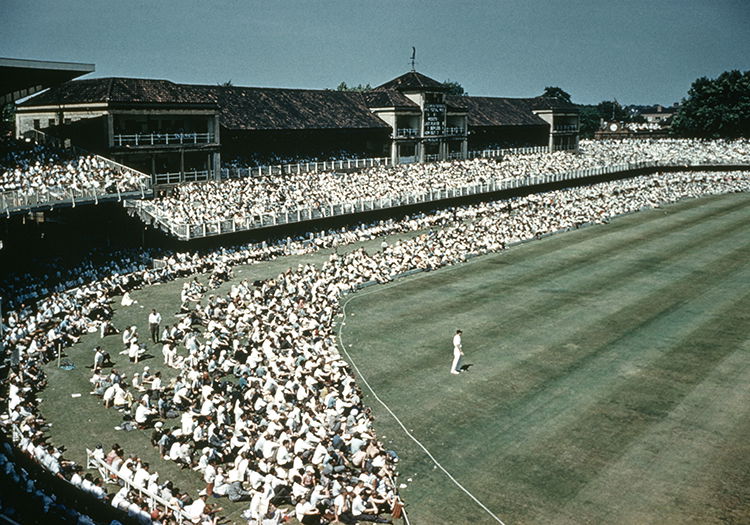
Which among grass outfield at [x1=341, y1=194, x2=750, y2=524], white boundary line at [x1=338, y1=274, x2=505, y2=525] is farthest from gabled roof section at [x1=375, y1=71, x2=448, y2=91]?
white boundary line at [x1=338, y1=274, x2=505, y2=525]

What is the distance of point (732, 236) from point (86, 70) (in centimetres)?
4498

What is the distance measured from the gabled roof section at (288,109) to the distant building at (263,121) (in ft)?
0.39

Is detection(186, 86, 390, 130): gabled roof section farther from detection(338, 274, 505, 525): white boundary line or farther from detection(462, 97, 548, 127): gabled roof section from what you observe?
detection(338, 274, 505, 525): white boundary line

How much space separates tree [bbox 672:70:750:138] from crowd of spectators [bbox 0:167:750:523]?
83156 millimetres

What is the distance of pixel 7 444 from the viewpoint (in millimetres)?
17172

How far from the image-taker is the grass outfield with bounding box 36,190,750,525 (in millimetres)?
16953

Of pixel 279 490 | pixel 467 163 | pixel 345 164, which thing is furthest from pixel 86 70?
pixel 467 163

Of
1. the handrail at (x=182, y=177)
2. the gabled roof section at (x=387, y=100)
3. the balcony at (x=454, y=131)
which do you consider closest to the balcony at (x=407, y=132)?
the gabled roof section at (x=387, y=100)

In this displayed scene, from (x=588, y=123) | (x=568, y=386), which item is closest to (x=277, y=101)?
(x=568, y=386)

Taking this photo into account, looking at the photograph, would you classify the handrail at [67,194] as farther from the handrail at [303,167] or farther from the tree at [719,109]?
the tree at [719,109]

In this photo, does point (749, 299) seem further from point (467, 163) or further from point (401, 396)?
point (467, 163)

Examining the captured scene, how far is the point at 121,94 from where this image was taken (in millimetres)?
47125

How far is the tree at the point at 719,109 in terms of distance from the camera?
342 ft

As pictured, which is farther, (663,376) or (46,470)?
(663,376)
